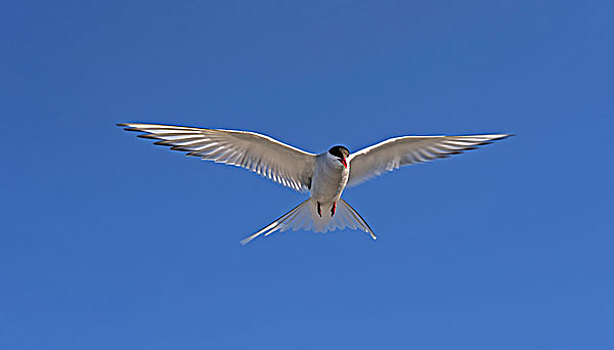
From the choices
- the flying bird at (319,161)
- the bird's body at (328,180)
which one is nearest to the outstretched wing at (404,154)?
the flying bird at (319,161)

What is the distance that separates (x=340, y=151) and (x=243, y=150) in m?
1.40

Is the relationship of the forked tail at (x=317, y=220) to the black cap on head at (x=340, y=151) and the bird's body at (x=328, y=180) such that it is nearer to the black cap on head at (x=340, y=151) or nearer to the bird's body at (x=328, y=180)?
the bird's body at (x=328, y=180)

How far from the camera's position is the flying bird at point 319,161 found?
23.5ft

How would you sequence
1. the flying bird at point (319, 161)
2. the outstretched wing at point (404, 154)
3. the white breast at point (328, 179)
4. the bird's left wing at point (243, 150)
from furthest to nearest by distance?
1. the outstretched wing at point (404, 154)
2. the white breast at point (328, 179)
3. the flying bird at point (319, 161)
4. the bird's left wing at point (243, 150)

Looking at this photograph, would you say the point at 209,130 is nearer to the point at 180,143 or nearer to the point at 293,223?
the point at 180,143

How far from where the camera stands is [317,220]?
27.0ft

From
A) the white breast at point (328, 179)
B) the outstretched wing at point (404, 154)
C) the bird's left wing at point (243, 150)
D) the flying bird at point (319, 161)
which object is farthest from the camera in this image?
the outstretched wing at point (404, 154)

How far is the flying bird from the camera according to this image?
716cm

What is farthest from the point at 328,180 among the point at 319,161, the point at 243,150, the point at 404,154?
the point at 404,154

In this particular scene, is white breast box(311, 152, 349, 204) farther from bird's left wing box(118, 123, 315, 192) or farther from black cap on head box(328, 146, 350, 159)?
bird's left wing box(118, 123, 315, 192)

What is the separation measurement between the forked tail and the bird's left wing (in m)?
0.34

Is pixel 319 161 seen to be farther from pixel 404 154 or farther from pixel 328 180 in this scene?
pixel 404 154

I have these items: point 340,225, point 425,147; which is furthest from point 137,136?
point 425,147

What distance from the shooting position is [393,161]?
26.7ft
